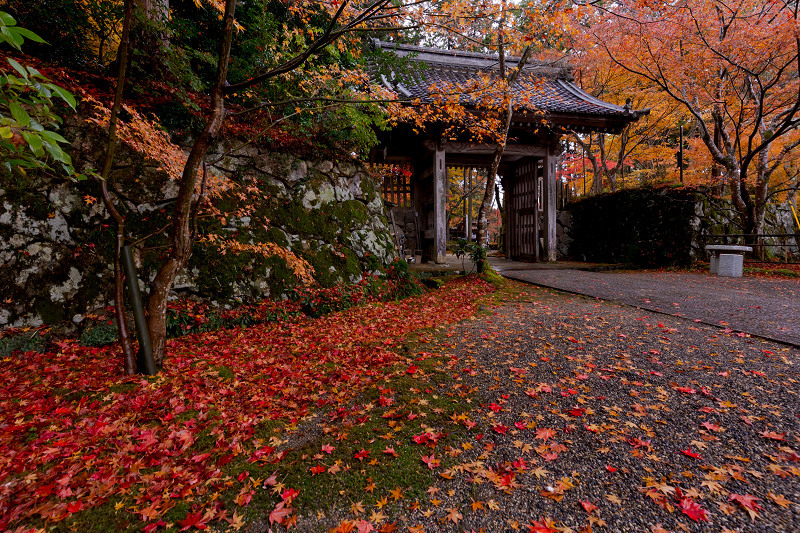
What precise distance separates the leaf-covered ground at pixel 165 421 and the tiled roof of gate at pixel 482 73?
7.57 metres

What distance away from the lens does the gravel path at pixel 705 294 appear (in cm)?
452

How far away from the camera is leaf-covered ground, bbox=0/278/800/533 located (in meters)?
1.80

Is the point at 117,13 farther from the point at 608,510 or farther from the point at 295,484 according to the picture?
the point at 608,510

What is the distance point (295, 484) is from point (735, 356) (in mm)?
4350

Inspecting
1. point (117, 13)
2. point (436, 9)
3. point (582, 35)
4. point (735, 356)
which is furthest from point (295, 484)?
point (582, 35)

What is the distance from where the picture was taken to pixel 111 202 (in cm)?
314

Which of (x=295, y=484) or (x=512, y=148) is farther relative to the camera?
(x=512, y=148)

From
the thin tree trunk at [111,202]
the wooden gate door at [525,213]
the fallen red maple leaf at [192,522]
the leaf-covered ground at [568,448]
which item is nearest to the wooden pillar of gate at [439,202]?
the wooden gate door at [525,213]

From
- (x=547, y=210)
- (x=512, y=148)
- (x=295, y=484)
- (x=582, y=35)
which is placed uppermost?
(x=582, y=35)

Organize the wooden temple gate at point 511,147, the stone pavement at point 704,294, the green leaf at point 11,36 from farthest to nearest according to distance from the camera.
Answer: the wooden temple gate at point 511,147 → the stone pavement at point 704,294 → the green leaf at point 11,36

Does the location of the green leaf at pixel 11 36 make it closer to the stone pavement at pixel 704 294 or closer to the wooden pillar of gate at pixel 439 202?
the stone pavement at pixel 704 294

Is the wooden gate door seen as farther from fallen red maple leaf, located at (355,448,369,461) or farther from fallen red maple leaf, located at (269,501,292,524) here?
fallen red maple leaf, located at (269,501,292,524)

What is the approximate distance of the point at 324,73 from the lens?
627cm

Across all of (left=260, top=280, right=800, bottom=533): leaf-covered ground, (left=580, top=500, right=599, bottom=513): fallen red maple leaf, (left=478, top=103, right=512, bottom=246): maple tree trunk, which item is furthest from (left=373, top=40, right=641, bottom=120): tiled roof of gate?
(left=580, top=500, right=599, bottom=513): fallen red maple leaf
